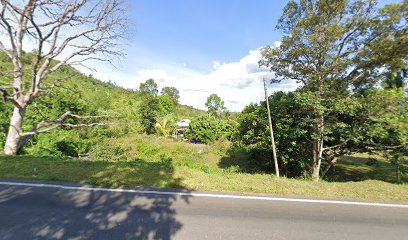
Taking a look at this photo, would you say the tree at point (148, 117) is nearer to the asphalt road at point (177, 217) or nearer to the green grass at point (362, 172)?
the green grass at point (362, 172)

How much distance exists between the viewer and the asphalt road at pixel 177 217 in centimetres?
322

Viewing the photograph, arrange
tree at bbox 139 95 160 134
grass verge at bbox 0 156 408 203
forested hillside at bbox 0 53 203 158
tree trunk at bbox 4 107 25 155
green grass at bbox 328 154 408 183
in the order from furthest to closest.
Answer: tree at bbox 139 95 160 134
green grass at bbox 328 154 408 183
forested hillside at bbox 0 53 203 158
tree trunk at bbox 4 107 25 155
grass verge at bbox 0 156 408 203

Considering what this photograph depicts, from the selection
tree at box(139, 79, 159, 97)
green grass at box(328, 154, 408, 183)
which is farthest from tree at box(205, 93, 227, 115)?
green grass at box(328, 154, 408, 183)

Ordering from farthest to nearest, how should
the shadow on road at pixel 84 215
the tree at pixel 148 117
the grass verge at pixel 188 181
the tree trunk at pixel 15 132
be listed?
the tree at pixel 148 117
the tree trunk at pixel 15 132
the grass verge at pixel 188 181
the shadow on road at pixel 84 215

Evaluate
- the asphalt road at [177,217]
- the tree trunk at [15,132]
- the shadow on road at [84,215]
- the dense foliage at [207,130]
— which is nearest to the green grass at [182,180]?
the asphalt road at [177,217]

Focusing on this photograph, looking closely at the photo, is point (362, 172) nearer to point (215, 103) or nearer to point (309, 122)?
point (309, 122)

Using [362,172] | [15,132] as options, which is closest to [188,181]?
[15,132]

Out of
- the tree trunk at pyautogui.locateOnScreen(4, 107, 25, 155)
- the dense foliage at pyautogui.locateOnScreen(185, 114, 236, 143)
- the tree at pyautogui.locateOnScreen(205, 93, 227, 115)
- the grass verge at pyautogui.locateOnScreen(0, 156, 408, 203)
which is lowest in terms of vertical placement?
the grass verge at pyautogui.locateOnScreen(0, 156, 408, 203)

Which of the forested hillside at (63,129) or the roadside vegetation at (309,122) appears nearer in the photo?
the roadside vegetation at (309,122)

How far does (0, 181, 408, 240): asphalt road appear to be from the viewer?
3.22 meters

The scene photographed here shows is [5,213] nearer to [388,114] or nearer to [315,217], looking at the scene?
[315,217]

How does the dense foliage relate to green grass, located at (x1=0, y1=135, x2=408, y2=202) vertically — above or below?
above

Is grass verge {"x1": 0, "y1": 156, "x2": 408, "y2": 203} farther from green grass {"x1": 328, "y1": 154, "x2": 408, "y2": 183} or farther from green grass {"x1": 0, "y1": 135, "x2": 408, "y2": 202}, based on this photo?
green grass {"x1": 328, "y1": 154, "x2": 408, "y2": 183}

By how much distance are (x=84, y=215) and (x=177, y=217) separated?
1697mm
